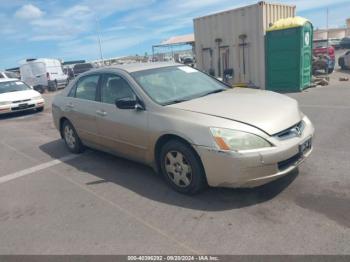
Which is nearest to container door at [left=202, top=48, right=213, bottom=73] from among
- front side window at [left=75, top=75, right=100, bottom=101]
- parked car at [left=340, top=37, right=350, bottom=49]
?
front side window at [left=75, top=75, right=100, bottom=101]

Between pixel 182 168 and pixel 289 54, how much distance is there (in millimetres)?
9617

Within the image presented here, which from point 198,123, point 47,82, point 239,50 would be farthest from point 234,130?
point 47,82

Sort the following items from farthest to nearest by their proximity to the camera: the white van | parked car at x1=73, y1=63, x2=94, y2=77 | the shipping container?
parked car at x1=73, y1=63, x2=94, y2=77 → the white van → the shipping container

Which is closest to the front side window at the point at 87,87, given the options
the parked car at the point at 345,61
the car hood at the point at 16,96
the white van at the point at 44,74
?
the car hood at the point at 16,96

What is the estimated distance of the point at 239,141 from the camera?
3.55 m

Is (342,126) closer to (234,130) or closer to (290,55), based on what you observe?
(234,130)

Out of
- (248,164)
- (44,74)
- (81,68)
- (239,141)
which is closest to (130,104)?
(239,141)

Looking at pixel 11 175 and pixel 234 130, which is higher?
pixel 234 130

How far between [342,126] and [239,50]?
7468 mm

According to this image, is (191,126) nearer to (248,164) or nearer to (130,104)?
(248,164)

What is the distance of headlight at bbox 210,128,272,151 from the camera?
3545 mm

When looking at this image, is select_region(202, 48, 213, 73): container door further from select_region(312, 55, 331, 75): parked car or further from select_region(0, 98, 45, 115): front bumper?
select_region(0, 98, 45, 115): front bumper

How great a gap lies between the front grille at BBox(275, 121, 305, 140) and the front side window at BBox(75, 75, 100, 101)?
9.97 feet

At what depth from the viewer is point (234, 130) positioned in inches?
142
